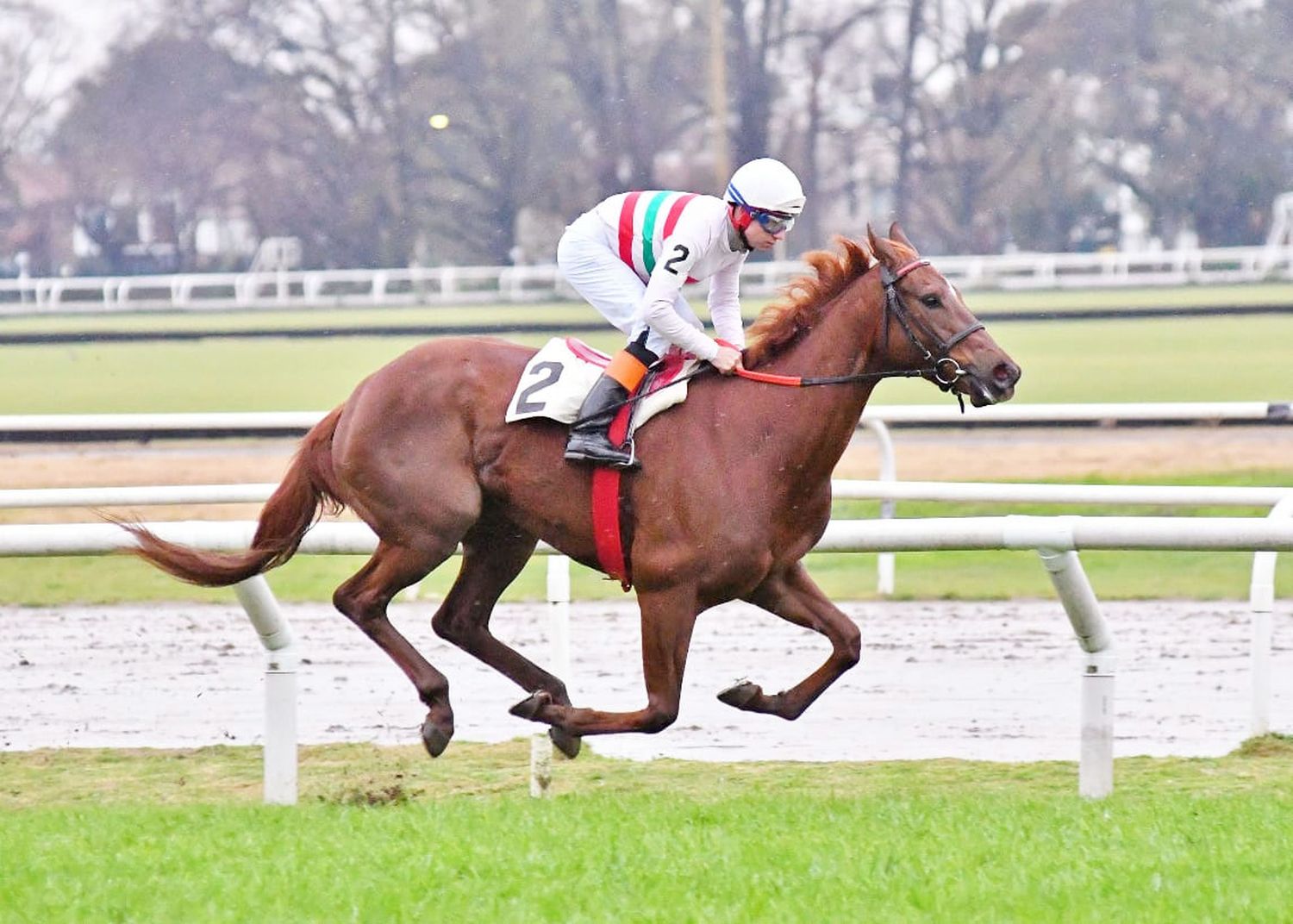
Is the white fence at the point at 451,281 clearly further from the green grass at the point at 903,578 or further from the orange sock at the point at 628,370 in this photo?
the orange sock at the point at 628,370

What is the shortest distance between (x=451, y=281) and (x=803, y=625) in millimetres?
19879

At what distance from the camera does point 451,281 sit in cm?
2430

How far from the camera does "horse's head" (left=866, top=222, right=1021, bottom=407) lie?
14.9 ft

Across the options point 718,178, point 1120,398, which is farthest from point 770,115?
point 1120,398

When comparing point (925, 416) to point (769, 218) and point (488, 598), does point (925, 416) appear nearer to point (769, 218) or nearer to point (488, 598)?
point (488, 598)

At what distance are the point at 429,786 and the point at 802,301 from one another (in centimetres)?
163

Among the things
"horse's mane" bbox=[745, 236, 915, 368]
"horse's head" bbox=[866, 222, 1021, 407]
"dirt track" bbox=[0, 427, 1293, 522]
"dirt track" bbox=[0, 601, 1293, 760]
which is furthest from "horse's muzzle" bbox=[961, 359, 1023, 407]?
"dirt track" bbox=[0, 427, 1293, 522]

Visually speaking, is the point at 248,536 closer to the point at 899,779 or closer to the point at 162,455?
the point at 899,779

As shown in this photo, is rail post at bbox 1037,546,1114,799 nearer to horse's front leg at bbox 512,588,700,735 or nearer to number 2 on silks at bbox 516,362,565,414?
horse's front leg at bbox 512,588,700,735

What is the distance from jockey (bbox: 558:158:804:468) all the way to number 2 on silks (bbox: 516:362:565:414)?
0.13 meters

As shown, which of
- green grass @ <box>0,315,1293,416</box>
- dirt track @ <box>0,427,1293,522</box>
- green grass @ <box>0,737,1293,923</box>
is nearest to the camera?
green grass @ <box>0,737,1293,923</box>

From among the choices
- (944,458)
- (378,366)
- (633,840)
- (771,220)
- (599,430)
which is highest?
(771,220)

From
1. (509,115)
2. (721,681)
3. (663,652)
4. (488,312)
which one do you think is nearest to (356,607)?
(663,652)

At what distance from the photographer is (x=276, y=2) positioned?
22.5 meters
